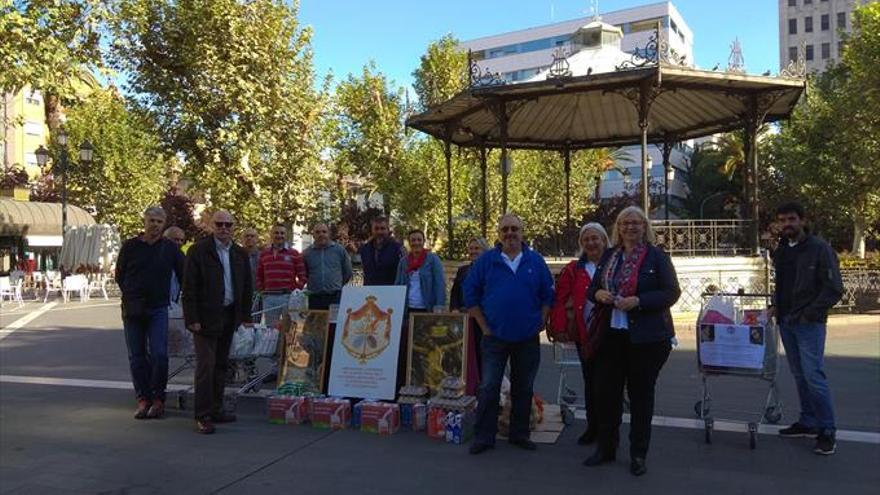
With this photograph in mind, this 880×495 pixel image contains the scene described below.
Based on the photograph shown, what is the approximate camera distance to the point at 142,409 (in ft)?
21.9

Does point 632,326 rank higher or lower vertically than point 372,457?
higher

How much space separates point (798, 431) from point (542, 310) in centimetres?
232

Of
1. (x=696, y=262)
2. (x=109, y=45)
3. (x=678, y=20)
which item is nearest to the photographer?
(x=696, y=262)

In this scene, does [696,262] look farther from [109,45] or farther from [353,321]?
[109,45]

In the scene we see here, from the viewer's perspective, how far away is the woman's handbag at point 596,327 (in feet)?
16.4

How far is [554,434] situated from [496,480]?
1245 millimetres

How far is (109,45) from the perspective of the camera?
18578 millimetres

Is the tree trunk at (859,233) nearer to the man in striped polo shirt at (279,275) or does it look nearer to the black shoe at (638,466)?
the man in striped polo shirt at (279,275)

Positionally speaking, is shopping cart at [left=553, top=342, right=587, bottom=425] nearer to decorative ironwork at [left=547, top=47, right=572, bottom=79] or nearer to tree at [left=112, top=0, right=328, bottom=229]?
decorative ironwork at [left=547, top=47, right=572, bottom=79]

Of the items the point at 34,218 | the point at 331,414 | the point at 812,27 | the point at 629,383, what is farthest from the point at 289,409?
the point at 812,27

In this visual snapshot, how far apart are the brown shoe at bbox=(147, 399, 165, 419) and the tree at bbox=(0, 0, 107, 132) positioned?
3.29m

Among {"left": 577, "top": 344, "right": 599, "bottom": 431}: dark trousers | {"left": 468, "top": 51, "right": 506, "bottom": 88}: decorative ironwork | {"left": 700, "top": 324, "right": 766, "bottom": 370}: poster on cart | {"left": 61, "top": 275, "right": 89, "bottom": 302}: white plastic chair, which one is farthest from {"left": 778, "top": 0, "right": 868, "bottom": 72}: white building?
{"left": 577, "top": 344, "right": 599, "bottom": 431}: dark trousers

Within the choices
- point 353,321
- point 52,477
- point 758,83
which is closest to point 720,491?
point 353,321

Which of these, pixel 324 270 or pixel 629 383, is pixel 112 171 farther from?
pixel 629 383
